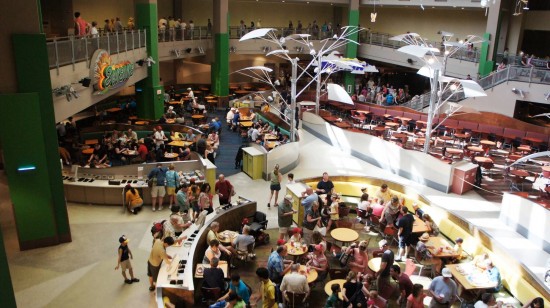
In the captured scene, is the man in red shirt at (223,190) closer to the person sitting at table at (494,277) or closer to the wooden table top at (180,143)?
the wooden table top at (180,143)

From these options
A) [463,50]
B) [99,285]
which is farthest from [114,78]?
[463,50]

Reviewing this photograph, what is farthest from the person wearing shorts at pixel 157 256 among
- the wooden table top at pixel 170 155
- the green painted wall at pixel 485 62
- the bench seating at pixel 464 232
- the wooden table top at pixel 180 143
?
the green painted wall at pixel 485 62

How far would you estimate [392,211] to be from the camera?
11.5m

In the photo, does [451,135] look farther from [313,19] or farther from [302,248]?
[313,19]

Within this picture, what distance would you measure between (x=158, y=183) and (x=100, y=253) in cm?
273

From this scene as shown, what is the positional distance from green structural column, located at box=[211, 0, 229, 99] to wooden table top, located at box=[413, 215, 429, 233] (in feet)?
63.6

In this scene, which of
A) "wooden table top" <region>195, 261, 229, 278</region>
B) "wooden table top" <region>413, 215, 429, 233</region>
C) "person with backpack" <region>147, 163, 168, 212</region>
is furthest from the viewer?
"person with backpack" <region>147, 163, 168, 212</region>

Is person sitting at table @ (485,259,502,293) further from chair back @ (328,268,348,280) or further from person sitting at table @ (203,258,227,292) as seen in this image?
person sitting at table @ (203,258,227,292)

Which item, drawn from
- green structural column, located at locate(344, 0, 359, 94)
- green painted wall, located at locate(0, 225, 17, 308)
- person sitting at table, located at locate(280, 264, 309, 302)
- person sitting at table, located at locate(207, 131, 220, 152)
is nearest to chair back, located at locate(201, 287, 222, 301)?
person sitting at table, located at locate(280, 264, 309, 302)

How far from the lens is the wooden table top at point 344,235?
10719 mm

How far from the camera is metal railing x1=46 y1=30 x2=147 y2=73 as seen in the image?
11914mm

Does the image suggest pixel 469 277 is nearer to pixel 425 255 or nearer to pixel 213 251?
pixel 425 255

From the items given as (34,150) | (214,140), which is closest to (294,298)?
(34,150)

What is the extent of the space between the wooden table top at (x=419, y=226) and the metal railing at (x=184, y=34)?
18077mm
